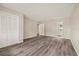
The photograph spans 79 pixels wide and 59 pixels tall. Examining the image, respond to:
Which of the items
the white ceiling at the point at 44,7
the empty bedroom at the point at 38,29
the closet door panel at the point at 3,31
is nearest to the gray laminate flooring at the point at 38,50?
the empty bedroom at the point at 38,29

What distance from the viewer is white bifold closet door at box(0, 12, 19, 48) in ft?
9.75

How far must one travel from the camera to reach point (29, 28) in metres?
5.07

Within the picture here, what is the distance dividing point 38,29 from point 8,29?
9.36ft

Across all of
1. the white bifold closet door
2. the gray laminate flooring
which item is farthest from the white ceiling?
the gray laminate flooring

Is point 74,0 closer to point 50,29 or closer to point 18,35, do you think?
point 18,35

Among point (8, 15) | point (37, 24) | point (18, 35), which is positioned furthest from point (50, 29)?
point (8, 15)

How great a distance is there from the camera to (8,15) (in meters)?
3.16

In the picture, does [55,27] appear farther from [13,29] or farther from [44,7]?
[13,29]

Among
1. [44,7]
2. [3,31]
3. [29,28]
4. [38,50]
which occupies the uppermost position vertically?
[44,7]

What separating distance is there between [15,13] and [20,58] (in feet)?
9.46

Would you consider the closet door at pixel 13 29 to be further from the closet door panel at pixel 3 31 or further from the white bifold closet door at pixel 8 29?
the closet door panel at pixel 3 31

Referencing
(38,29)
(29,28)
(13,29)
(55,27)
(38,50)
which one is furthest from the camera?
(38,29)

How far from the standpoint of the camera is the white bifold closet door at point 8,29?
2971 millimetres

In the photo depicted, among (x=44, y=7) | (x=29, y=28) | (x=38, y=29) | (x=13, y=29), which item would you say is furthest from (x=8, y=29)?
(x=38, y=29)
